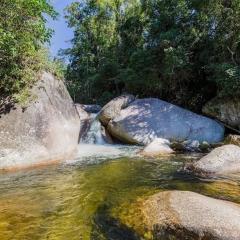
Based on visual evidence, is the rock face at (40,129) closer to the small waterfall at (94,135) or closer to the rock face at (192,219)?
the small waterfall at (94,135)

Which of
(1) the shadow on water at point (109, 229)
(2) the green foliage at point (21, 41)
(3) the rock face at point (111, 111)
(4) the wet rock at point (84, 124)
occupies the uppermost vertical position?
(2) the green foliage at point (21, 41)

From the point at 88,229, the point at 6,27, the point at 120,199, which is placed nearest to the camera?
the point at 88,229

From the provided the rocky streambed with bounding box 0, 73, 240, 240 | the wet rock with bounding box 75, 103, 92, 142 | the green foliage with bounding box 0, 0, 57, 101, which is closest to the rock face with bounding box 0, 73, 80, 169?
the rocky streambed with bounding box 0, 73, 240, 240

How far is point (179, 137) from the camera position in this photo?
64.6 feet

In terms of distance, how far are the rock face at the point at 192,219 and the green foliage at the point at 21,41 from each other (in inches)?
326

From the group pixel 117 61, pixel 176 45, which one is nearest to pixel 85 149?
pixel 176 45

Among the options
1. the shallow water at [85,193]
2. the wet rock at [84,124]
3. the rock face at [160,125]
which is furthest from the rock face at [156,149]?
the wet rock at [84,124]

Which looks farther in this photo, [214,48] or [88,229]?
[214,48]

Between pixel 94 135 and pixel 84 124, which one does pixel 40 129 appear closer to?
pixel 94 135

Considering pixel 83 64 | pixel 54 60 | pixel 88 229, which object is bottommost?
pixel 88 229

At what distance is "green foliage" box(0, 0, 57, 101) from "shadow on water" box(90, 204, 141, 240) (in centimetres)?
764

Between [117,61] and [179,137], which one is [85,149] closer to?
[179,137]

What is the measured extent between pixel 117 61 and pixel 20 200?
82.8 ft

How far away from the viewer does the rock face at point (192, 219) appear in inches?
243
